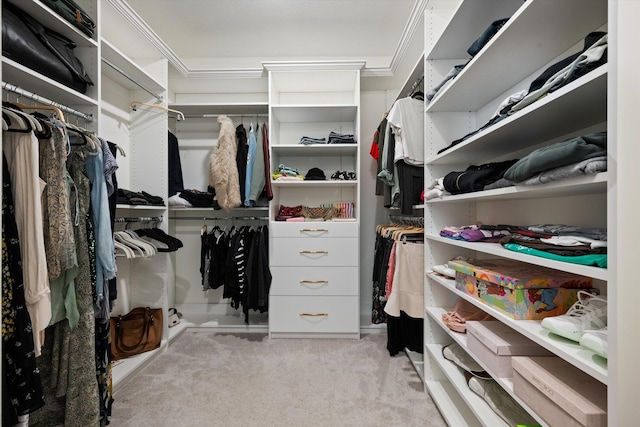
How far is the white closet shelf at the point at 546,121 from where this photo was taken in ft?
2.35

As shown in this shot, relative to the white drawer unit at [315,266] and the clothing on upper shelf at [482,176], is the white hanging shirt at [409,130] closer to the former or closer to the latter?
the white drawer unit at [315,266]

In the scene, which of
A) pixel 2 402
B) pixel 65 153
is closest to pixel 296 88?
pixel 65 153

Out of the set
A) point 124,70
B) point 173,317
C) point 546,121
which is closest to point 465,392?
point 546,121

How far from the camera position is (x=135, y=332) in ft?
6.73

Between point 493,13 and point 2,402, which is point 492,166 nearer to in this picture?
point 493,13

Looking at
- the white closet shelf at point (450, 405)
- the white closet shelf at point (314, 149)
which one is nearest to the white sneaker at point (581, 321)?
the white closet shelf at point (450, 405)

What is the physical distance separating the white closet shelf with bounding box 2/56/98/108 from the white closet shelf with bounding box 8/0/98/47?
18cm

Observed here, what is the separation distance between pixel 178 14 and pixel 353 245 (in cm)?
227

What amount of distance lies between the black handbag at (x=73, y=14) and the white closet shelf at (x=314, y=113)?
4.04 feet

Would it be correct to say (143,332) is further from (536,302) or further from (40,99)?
(536,302)

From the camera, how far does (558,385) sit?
0.80 metres

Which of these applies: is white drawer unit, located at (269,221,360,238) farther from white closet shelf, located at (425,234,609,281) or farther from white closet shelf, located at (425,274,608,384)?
white closet shelf, located at (425,274,608,384)

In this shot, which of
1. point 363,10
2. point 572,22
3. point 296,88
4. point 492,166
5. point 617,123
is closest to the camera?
point 617,123

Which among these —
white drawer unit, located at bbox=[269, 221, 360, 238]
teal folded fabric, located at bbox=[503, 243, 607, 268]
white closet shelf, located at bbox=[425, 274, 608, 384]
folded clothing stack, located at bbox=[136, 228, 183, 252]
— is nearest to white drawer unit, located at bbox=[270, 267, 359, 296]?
white drawer unit, located at bbox=[269, 221, 360, 238]
